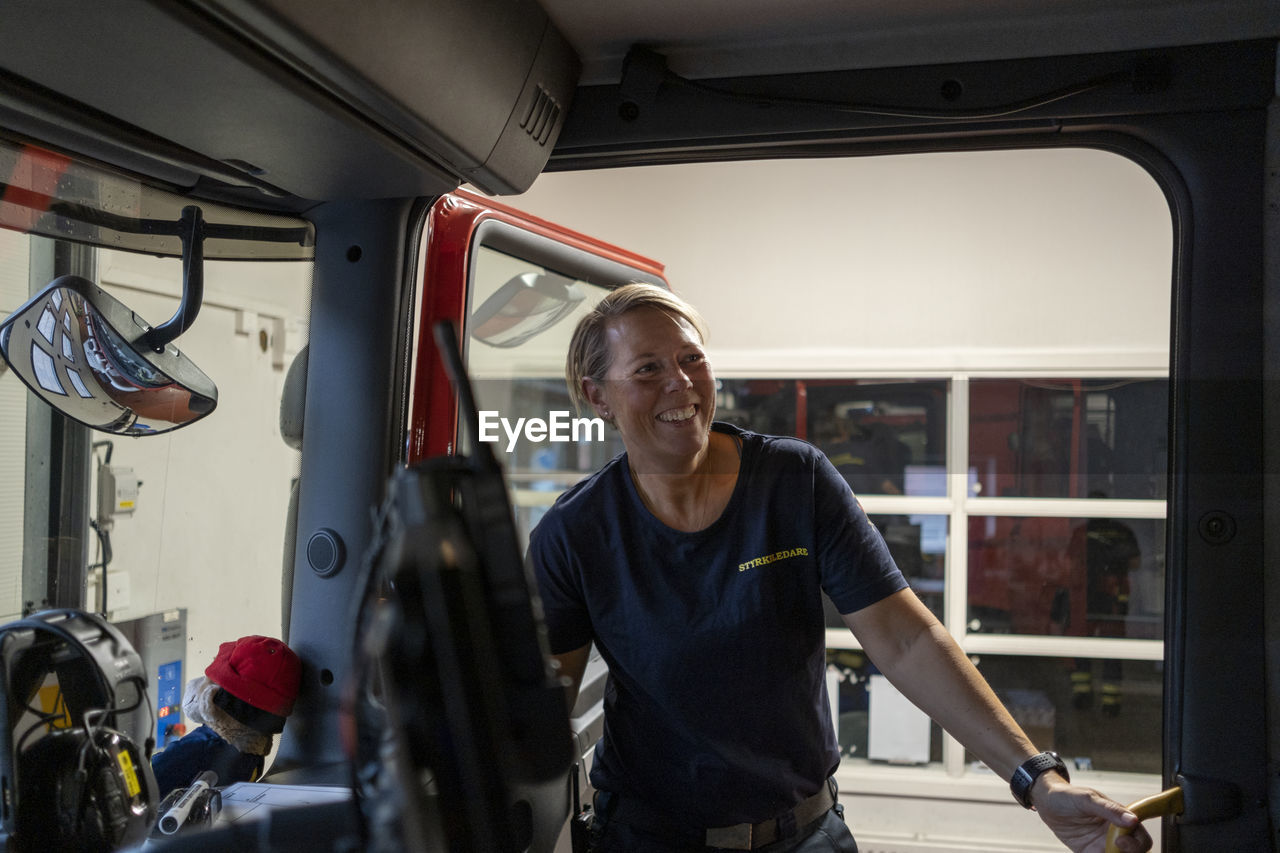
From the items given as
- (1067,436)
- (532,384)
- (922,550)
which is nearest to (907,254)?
(1067,436)

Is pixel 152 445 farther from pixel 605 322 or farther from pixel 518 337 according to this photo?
pixel 518 337

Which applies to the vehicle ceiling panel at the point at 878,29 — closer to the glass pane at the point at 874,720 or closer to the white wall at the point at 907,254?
the white wall at the point at 907,254

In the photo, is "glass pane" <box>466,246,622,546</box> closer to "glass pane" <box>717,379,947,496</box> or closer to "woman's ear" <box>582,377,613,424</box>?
"woman's ear" <box>582,377,613,424</box>

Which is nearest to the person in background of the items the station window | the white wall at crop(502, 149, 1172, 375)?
the white wall at crop(502, 149, 1172, 375)

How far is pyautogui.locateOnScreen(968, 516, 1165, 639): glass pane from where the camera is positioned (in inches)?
171

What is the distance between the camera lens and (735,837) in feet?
5.17

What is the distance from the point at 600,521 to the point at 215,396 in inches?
31.8

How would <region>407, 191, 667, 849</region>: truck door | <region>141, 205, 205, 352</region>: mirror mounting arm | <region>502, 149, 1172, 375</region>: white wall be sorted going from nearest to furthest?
<region>141, 205, 205, 352</region>: mirror mounting arm < <region>407, 191, 667, 849</region>: truck door < <region>502, 149, 1172, 375</region>: white wall

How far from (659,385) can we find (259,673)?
3.13ft

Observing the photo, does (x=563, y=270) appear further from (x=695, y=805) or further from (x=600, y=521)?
(x=695, y=805)

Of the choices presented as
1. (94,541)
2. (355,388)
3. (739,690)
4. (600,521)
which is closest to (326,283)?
(355,388)

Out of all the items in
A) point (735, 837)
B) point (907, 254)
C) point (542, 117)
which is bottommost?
point (735, 837)

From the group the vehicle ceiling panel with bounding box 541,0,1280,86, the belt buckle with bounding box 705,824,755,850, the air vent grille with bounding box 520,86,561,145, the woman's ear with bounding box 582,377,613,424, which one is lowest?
the belt buckle with bounding box 705,824,755,850

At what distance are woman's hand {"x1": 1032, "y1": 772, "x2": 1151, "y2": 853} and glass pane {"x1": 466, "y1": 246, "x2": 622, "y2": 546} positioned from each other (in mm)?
1461
